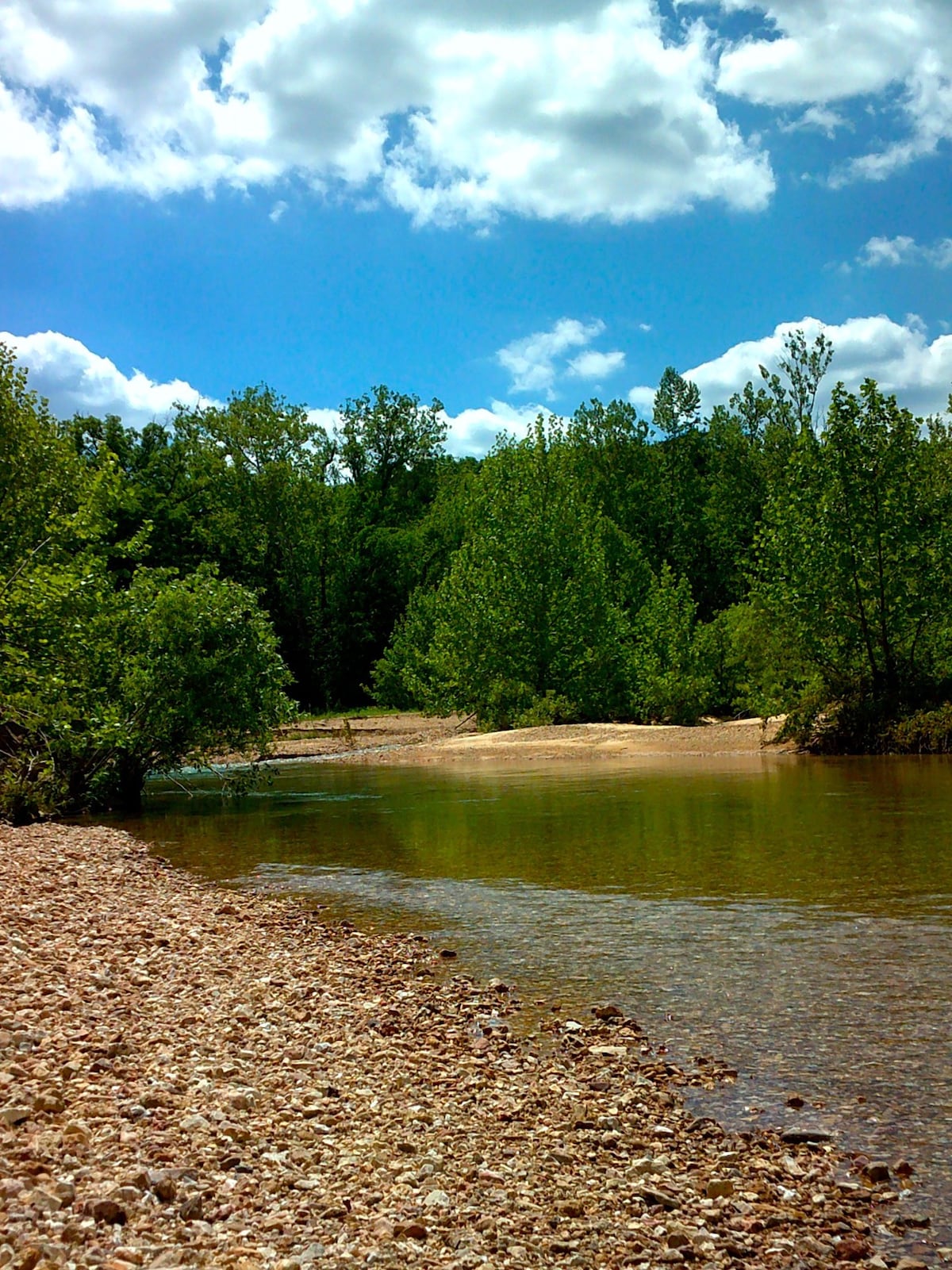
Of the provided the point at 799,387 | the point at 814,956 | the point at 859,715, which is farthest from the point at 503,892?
the point at 799,387

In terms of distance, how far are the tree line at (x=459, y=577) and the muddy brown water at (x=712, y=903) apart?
2.98 metres

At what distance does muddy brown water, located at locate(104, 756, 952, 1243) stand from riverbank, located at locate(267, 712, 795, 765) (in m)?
9.27

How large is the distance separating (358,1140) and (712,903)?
601cm

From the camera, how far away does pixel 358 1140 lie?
4.68 metres

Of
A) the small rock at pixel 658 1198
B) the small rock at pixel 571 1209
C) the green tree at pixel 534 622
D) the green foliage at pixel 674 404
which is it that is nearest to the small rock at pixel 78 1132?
the small rock at pixel 571 1209

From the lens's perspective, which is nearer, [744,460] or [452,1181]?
[452,1181]

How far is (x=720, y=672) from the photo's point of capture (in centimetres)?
4066

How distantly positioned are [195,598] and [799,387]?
157 ft

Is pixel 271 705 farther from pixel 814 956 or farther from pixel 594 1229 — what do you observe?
pixel 594 1229

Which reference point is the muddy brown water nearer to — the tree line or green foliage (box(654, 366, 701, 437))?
the tree line

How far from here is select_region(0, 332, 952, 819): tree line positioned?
781 inches

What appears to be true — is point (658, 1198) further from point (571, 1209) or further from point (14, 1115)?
point (14, 1115)

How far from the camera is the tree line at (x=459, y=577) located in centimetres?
1983

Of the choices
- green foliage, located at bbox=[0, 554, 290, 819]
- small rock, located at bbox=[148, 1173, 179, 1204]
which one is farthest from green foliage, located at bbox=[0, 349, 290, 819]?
Result: small rock, located at bbox=[148, 1173, 179, 1204]
